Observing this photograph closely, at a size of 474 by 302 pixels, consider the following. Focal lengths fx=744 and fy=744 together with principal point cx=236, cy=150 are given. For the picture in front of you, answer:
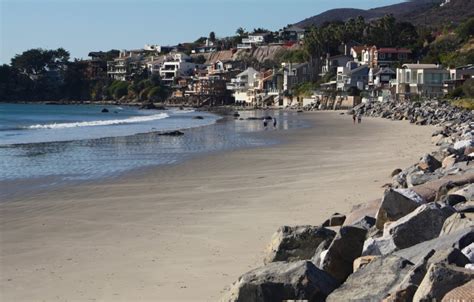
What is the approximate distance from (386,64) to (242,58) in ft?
243

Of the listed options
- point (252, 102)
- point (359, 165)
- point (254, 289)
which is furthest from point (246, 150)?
point (252, 102)

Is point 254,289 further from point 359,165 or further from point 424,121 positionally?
point 424,121

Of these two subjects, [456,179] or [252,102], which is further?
[252,102]

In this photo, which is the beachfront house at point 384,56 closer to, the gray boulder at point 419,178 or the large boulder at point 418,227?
the gray boulder at point 419,178

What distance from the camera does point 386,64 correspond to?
95.8 meters

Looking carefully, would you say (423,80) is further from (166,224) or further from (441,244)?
(441,244)

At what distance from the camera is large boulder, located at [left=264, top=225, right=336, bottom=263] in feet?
25.4

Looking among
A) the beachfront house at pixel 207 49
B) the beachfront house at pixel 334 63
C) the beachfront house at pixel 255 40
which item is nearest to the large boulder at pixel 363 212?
the beachfront house at pixel 334 63

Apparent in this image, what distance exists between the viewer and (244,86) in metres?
A: 130

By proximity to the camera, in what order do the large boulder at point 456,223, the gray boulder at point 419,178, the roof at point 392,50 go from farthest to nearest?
the roof at point 392,50 < the gray boulder at point 419,178 < the large boulder at point 456,223

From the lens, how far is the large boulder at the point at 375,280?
5500 mm

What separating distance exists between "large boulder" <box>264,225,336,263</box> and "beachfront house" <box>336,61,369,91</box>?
277ft

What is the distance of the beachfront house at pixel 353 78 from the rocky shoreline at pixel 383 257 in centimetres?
8406

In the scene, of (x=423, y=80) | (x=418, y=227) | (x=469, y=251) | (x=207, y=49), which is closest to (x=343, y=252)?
(x=418, y=227)
